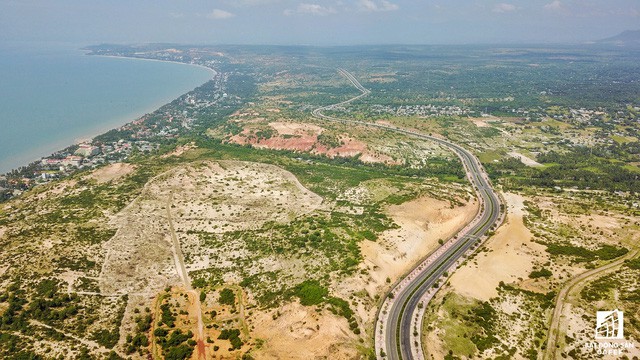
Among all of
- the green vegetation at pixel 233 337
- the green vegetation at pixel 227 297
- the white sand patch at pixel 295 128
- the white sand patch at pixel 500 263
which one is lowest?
the green vegetation at pixel 233 337

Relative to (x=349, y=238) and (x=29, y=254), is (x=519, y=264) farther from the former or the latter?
(x=29, y=254)

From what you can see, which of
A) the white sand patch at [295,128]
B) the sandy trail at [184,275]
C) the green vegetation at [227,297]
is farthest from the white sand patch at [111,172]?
the white sand patch at [295,128]

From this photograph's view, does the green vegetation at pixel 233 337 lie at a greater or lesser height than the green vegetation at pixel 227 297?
lesser

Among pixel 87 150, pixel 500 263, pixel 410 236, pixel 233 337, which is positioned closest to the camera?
pixel 233 337

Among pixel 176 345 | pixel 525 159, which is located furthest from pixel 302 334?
pixel 525 159

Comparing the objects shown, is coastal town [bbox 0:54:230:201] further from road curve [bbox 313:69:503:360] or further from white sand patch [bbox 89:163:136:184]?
road curve [bbox 313:69:503:360]

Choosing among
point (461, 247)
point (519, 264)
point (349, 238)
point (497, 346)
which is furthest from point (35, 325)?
point (519, 264)

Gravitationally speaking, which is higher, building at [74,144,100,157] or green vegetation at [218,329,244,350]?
building at [74,144,100,157]

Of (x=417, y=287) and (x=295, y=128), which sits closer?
(x=417, y=287)

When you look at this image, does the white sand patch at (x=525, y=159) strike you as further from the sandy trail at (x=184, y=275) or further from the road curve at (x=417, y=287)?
the sandy trail at (x=184, y=275)

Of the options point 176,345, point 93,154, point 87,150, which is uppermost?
point 87,150

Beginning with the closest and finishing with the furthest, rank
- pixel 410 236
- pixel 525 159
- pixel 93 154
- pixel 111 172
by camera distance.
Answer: pixel 410 236, pixel 111 172, pixel 525 159, pixel 93 154

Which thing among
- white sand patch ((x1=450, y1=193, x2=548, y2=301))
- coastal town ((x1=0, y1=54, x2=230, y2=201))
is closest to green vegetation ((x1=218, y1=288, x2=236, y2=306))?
white sand patch ((x1=450, y1=193, x2=548, y2=301))

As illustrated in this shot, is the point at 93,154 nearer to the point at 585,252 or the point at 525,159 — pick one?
the point at 585,252
